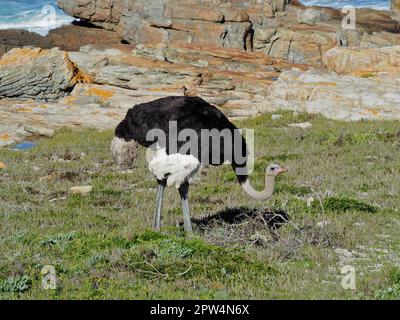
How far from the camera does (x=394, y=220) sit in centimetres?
1307

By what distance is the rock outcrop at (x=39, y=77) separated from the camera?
33312 millimetres

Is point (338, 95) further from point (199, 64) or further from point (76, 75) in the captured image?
point (199, 64)

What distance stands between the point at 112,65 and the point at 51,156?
15970 mm

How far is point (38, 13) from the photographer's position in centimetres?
9781

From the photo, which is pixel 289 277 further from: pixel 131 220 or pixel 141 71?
pixel 141 71

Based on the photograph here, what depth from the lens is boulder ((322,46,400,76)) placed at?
35.1 metres

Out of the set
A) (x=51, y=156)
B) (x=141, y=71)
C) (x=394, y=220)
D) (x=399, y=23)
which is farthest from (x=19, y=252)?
(x=399, y=23)

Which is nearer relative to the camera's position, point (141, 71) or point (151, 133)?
point (151, 133)

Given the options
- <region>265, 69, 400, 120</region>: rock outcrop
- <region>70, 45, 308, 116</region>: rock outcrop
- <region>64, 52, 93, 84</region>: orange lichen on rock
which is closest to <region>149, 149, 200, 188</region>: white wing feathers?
<region>265, 69, 400, 120</region>: rock outcrop

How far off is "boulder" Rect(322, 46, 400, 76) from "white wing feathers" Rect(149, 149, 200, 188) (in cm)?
2183

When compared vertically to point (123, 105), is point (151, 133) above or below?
above

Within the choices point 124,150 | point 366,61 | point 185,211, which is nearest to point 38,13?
point 366,61

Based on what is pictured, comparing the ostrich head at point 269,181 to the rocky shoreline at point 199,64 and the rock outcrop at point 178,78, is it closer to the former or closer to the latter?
the rocky shoreline at point 199,64

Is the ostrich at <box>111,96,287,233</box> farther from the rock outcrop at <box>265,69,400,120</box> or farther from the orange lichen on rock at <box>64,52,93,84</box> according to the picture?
the orange lichen on rock at <box>64,52,93,84</box>
